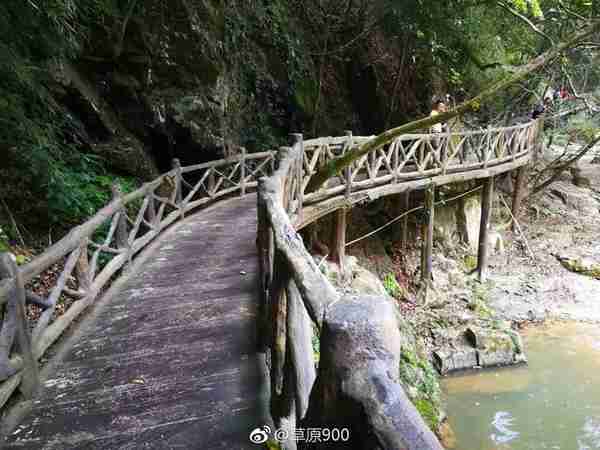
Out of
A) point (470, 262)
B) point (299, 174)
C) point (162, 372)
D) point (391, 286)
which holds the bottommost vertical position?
point (391, 286)

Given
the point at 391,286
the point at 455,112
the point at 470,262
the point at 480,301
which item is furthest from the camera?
the point at 470,262

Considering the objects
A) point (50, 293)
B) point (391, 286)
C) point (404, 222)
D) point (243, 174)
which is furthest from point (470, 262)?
point (50, 293)

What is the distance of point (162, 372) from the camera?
10.7ft

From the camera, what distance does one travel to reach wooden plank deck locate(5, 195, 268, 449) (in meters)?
2.65

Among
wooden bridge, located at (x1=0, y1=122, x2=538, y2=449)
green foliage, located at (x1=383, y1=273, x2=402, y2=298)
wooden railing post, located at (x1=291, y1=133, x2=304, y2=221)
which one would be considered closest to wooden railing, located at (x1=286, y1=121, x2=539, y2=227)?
wooden railing post, located at (x1=291, y1=133, x2=304, y2=221)

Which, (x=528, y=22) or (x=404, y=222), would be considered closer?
(x=528, y=22)

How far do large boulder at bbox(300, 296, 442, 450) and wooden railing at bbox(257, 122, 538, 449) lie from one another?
0.03 m

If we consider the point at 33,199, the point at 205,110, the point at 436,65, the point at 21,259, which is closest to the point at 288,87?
the point at 205,110

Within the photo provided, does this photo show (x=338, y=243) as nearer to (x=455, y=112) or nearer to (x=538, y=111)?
(x=455, y=112)

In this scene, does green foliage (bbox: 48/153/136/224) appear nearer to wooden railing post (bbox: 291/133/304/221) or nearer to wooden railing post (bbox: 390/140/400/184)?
wooden railing post (bbox: 291/133/304/221)

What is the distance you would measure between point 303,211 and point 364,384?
625 centimetres

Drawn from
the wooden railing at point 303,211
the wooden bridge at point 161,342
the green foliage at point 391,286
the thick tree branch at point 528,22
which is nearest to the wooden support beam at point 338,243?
the wooden railing at point 303,211

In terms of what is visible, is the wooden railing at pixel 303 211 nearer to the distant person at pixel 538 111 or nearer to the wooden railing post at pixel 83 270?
the distant person at pixel 538 111

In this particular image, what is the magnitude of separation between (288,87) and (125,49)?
471cm
